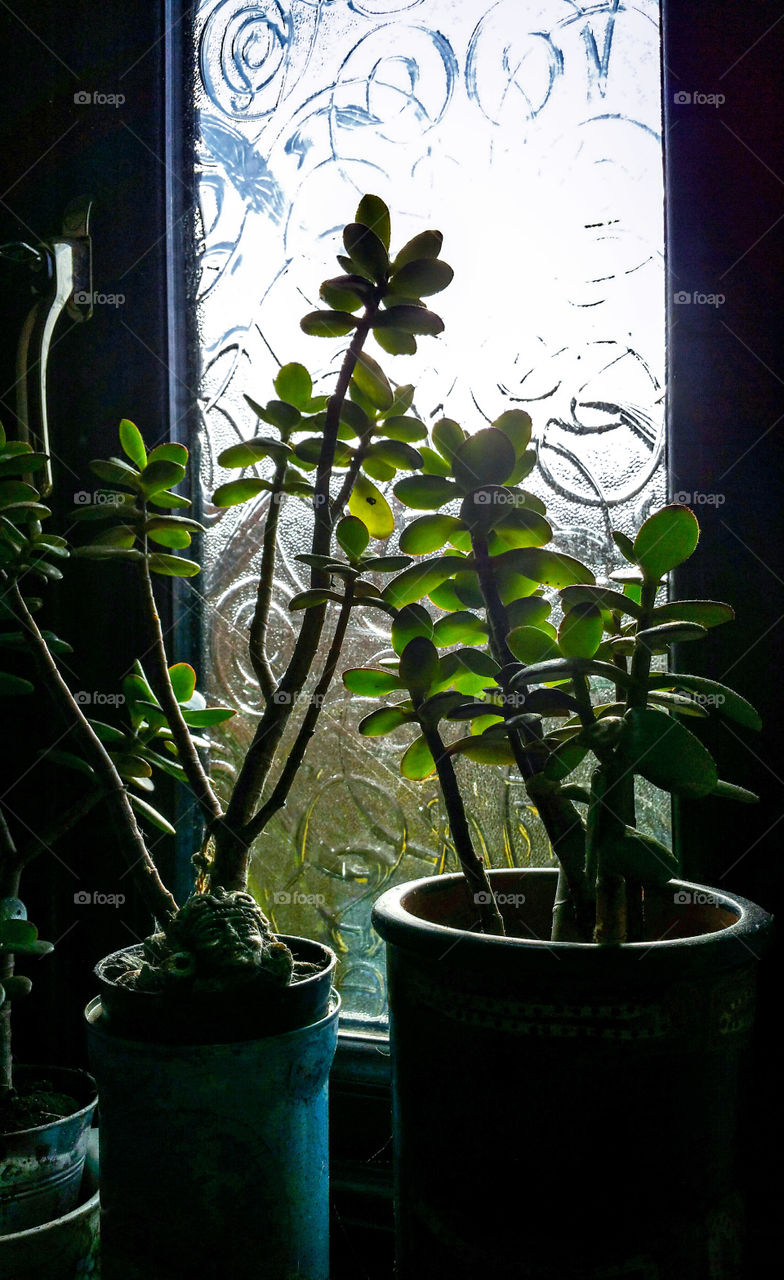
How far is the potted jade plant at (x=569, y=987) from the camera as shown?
584mm

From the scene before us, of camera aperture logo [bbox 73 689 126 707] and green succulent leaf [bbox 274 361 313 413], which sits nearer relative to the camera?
green succulent leaf [bbox 274 361 313 413]

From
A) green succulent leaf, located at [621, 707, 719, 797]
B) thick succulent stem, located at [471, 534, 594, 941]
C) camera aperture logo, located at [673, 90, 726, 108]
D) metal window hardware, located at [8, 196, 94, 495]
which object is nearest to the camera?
green succulent leaf, located at [621, 707, 719, 797]

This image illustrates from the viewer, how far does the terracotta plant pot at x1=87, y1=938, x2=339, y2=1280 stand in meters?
0.71

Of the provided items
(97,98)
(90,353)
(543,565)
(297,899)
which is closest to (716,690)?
(543,565)

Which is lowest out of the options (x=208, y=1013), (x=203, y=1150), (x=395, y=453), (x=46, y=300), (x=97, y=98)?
(x=203, y=1150)

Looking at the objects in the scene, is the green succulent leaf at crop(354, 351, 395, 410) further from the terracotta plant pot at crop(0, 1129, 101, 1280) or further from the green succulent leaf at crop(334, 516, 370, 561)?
the terracotta plant pot at crop(0, 1129, 101, 1280)

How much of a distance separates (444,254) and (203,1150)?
0.92 meters

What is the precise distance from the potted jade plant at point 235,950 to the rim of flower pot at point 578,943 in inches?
4.4

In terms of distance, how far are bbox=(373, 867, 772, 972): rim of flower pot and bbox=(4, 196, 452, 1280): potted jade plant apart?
11cm

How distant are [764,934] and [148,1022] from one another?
18.4 inches

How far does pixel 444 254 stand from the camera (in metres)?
1.04

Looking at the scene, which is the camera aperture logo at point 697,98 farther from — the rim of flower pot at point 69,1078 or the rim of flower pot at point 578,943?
the rim of flower pot at point 69,1078

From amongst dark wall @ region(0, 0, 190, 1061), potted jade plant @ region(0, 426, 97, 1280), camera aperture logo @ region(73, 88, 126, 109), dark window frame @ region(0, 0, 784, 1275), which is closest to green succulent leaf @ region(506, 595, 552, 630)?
dark window frame @ region(0, 0, 784, 1275)

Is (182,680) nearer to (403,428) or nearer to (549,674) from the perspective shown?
(403,428)
